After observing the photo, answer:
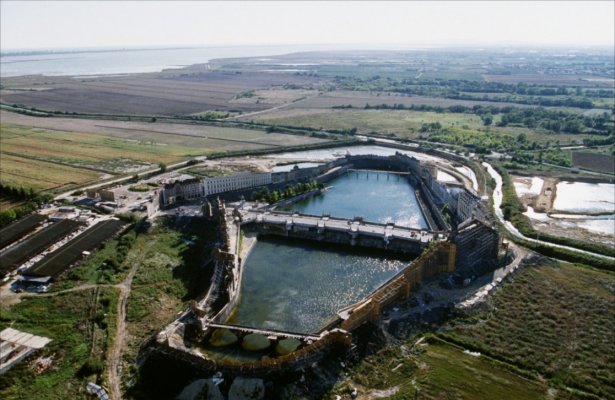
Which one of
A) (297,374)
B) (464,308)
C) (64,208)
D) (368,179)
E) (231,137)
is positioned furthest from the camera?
(231,137)

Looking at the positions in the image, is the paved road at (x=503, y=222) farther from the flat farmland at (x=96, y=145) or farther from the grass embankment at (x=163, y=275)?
the flat farmland at (x=96, y=145)

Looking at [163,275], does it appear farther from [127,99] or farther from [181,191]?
[127,99]

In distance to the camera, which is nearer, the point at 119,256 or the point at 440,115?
the point at 119,256

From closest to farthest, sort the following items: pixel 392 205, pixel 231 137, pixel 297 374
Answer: pixel 297 374
pixel 392 205
pixel 231 137

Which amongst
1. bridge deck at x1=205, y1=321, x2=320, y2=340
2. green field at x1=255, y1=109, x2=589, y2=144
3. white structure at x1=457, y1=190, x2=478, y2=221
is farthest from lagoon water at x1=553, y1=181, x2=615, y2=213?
bridge deck at x1=205, y1=321, x2=320, y2=340

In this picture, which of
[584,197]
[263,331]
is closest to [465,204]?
[584,197]

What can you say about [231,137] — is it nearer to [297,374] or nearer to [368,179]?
[368,179]

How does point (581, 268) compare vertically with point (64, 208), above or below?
below

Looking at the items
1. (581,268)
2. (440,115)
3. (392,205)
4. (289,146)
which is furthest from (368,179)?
(440,115)
